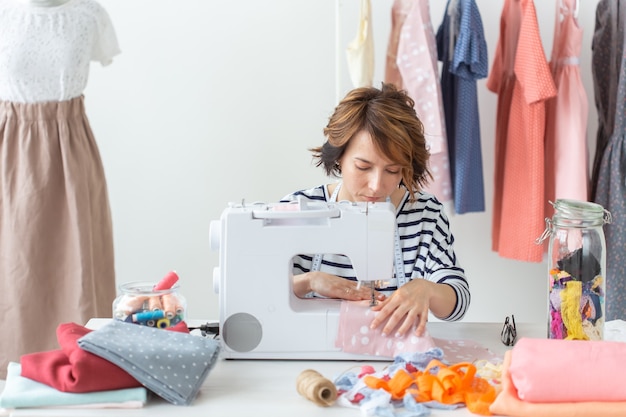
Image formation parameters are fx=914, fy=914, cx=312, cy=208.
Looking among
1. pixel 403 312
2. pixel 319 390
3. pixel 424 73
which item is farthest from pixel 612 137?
pixel 319 390

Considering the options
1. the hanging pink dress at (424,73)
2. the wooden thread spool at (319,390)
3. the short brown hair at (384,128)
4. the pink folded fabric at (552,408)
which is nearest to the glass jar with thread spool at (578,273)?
the pink folded fabric at (552,408)

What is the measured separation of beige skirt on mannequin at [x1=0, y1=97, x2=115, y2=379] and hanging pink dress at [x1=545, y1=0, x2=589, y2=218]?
5.40 feet

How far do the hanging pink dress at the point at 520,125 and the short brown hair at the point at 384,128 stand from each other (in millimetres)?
1174

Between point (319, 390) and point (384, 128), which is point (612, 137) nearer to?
point (384, 128)

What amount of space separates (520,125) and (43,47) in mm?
1660

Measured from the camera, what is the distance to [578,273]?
5.74 feet

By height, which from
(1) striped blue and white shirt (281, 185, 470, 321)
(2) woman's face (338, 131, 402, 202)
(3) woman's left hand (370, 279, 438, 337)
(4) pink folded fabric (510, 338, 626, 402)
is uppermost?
(2) woman's face (338, 131, 402, 202)

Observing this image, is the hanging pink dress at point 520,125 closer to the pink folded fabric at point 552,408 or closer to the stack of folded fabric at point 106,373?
the pink folded fabric at point 552,408

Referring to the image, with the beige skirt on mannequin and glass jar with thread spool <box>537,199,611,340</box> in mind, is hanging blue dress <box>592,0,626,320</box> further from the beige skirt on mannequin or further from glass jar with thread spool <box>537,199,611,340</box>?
the beige skirt on mannequin

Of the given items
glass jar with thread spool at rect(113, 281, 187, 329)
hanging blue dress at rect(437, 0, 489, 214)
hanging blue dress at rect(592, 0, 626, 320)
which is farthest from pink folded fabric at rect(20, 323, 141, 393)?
A: hanging blue dress at rect(592, 0, 626, 320)

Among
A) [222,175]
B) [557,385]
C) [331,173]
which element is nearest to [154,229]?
[222,175]

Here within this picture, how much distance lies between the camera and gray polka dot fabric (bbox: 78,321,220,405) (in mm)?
1534

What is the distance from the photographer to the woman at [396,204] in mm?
1856

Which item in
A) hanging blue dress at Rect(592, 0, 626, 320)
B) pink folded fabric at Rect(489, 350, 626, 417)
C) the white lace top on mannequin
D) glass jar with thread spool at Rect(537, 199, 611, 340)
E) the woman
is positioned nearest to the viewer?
pink folded fabric at Rect(489, 350, 626, 417)
